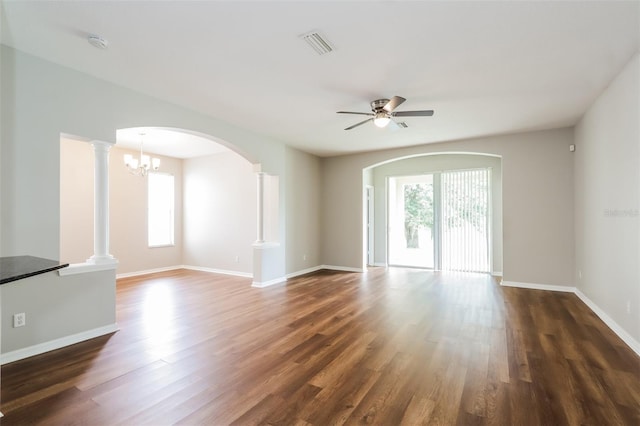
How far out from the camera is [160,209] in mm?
7535

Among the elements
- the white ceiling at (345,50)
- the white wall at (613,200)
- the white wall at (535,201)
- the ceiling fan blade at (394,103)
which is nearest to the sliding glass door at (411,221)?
the white wall at (535,201)

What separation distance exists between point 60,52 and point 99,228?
5.96ft

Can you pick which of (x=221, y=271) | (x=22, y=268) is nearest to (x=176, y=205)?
(x=221, y=271)

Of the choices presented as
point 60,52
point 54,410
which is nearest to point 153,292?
point 54,410

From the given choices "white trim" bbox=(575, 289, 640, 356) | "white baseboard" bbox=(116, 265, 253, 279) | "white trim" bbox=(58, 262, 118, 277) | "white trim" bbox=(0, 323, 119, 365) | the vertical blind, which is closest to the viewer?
"white trim" bbox=(0, 323, 119, 365)

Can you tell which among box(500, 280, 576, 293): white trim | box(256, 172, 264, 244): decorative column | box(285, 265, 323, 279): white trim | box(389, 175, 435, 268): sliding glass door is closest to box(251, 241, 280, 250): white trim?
box(256, 172, 264, 244): decorative column

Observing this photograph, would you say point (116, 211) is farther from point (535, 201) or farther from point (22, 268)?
point (535, 201)

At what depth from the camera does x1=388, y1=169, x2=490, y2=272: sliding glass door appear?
22.4 ft

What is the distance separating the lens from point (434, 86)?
3529 mm

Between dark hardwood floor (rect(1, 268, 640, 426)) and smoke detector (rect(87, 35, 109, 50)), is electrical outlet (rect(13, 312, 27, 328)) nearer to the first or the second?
dark hardwood floor (rect(1, 268, 640, 426))

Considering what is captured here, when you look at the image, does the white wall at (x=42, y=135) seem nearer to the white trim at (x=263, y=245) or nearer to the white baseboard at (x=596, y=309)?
the white trim at (x=263, y=245)

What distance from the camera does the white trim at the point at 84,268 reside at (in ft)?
9.90

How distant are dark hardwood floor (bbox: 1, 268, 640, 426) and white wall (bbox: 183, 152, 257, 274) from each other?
2.61 m

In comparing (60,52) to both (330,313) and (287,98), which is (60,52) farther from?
(330,313)
